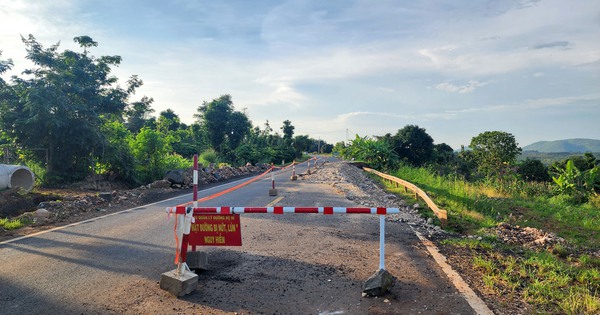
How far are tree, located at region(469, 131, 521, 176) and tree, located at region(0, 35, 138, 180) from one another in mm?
28485

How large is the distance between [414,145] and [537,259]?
34.7 meters

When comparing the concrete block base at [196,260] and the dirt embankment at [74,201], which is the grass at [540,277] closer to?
the concrete block base at [196,260]

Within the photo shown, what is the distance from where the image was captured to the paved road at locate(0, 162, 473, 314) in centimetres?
414

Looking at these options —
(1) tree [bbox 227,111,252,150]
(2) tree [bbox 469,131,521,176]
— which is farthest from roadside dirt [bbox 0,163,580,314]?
(1) tree [bbox 227,111,252,150]

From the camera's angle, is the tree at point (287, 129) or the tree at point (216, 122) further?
the tree at point (287, 129)

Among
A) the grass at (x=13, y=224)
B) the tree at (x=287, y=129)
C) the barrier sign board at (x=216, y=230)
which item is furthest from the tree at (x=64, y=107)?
the tree at (x=287, y=129)

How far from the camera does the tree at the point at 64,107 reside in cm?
1507

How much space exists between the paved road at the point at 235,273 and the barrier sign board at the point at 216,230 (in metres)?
0.43

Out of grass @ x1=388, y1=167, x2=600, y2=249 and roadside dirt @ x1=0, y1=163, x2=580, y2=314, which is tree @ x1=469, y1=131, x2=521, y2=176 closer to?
grass @ x1=388, y1=167, x2=600, y2=249

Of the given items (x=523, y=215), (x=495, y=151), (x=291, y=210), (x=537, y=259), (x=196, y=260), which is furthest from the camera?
(x=495, y=151)

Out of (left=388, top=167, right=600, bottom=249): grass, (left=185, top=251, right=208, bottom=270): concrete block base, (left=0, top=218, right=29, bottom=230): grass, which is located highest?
(left=185, top=251, right=208, bottom=270): concrete block base

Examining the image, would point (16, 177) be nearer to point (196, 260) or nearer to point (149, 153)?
point (149, 153)

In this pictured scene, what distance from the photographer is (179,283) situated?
4.40 meters

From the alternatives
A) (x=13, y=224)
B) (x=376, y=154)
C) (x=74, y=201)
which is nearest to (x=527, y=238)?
(x=13, y=224)
